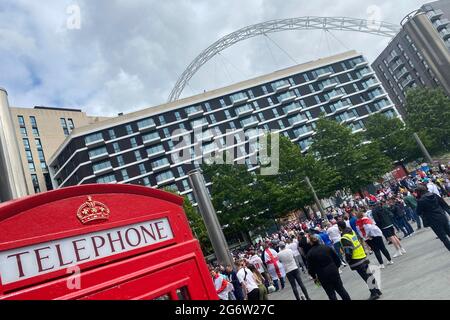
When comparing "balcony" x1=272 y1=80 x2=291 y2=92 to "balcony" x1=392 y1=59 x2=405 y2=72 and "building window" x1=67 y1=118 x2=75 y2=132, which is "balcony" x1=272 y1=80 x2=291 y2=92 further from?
"building window" x1=67 y1=118 x2=75 y2=132

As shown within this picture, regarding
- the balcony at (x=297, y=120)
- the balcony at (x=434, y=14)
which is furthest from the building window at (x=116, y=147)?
the balcony at (x=434, y=14)

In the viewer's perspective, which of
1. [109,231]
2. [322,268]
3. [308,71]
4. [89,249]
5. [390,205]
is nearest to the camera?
[89,249]

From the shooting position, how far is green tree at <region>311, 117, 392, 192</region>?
3831 centimetres

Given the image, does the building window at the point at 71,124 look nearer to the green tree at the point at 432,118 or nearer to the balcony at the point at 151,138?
the balcony at the point at 151,138

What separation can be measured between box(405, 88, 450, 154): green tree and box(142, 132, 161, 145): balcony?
34448 mm

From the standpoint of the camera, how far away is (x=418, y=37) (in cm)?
1228

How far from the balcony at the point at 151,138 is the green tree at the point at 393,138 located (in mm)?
28764

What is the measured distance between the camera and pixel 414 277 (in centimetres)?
682

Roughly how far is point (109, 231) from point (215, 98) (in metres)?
53.8

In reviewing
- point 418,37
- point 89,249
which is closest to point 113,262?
point 89,249

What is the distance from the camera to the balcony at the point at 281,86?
57469mm

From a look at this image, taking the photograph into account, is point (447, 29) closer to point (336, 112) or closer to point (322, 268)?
point (336, 112)

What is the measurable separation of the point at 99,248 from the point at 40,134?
2477 inches

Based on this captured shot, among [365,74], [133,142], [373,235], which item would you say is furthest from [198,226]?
[365,74]
